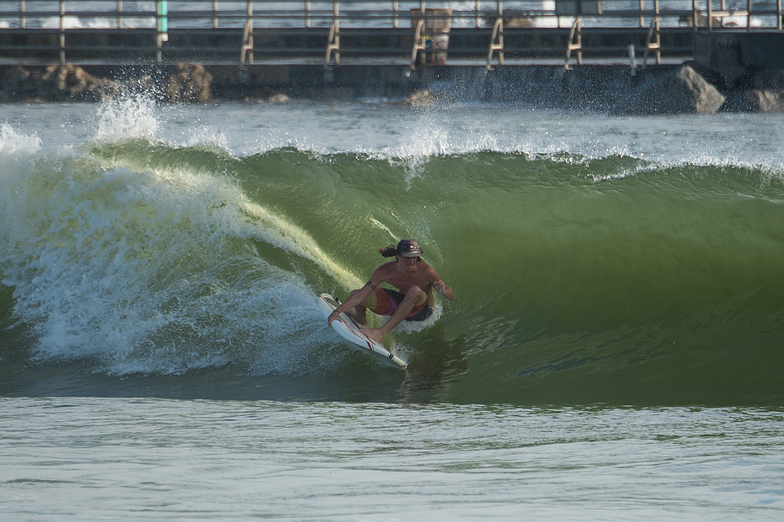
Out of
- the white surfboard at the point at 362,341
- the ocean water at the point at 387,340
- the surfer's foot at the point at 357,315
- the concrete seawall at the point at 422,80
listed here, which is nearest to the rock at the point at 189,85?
the concrete seawall at the point at 422,80

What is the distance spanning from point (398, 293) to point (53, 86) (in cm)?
1563

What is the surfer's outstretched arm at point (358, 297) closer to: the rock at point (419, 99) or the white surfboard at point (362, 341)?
the white surfboard at point (362, 341)

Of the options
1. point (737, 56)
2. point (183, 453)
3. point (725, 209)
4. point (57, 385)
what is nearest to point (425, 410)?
point (183, 453)

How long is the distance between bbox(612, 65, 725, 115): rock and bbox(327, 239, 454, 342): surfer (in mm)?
13284

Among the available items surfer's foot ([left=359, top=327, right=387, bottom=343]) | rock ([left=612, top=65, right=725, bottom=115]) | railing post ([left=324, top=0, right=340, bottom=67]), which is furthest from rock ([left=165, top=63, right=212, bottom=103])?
surfer's foot ([left=359, top=327, right=387, bottom=343])

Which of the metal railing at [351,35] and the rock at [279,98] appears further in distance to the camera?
the rock at [279,98]

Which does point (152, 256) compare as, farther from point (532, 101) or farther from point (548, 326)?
point (532, 101)

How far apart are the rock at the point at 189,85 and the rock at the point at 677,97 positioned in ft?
32.3

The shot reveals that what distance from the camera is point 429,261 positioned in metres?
6.30

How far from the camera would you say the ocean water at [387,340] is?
248 centimetres

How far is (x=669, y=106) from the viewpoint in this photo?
1667 cm

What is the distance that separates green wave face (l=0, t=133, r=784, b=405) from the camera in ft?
16.2

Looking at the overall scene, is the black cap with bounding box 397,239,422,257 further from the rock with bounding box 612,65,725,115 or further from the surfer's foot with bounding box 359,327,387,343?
the rock with bounding box 612,65,725,115

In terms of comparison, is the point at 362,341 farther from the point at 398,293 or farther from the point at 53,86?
the point at 53,86
